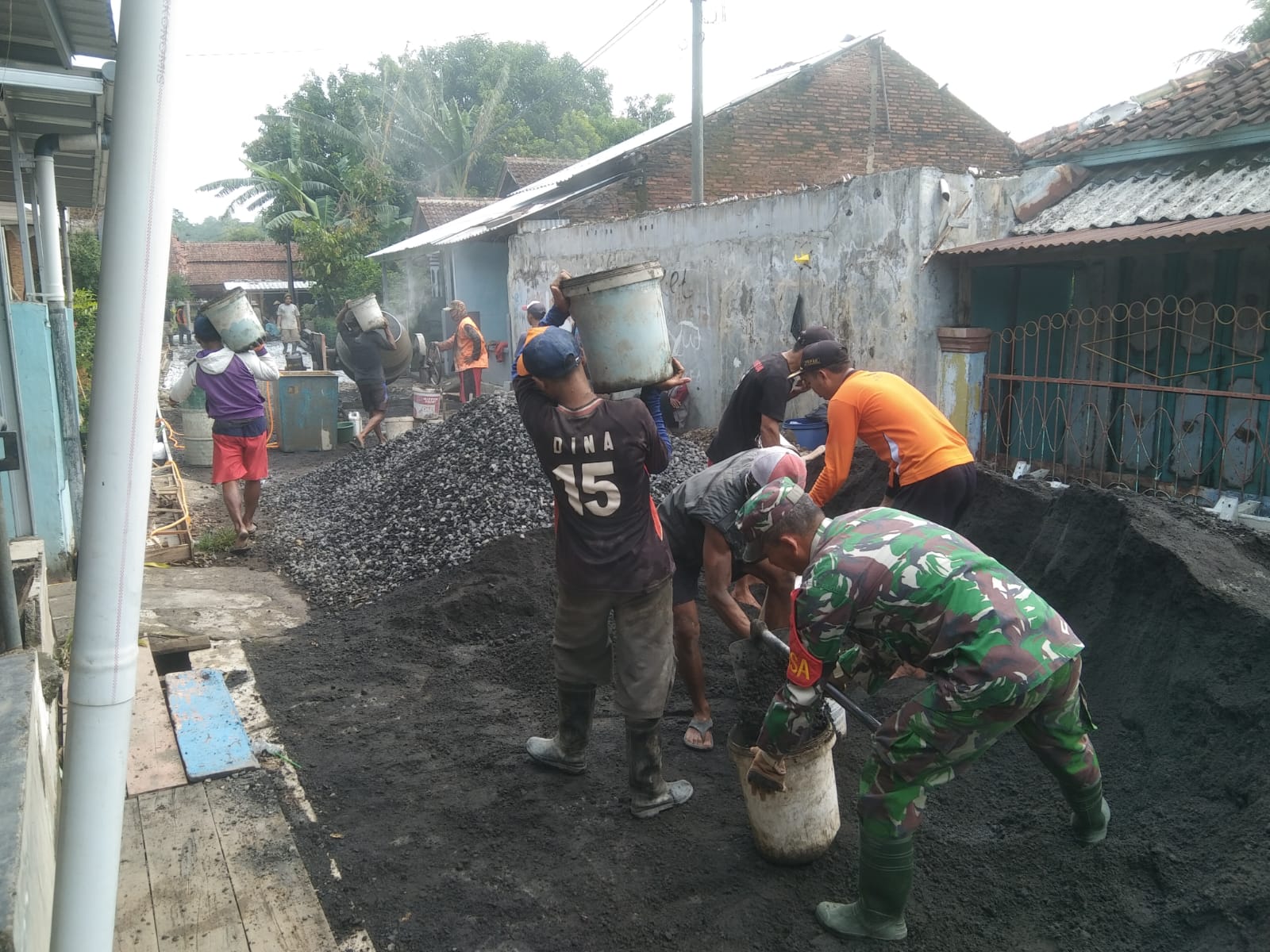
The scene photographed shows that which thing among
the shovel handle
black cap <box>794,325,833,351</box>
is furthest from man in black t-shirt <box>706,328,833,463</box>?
the shovel handle

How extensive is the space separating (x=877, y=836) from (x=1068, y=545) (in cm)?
293

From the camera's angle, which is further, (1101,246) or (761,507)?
(1101,246)

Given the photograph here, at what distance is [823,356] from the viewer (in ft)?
16.0

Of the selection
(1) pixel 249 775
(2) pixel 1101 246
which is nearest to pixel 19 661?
(1) pixel 249 775

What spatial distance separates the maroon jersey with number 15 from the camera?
339 centimetres

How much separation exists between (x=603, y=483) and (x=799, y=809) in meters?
1.32

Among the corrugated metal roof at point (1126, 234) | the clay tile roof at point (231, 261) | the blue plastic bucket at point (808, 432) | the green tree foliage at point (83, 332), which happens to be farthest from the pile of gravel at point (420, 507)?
the clay tile roof at point (231, 261)

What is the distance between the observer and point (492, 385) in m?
17.5

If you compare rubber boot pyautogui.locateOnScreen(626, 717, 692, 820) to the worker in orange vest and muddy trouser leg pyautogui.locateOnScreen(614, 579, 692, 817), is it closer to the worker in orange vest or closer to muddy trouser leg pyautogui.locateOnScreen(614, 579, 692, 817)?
muddy trouser leg pyautogui.locateOnScreen(614, 579, 692, 817)

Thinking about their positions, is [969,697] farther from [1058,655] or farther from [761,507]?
[761,507]

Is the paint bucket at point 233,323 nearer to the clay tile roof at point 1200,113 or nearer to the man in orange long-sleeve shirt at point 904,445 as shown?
the man in orange long-sleeve shirt at point 904,445

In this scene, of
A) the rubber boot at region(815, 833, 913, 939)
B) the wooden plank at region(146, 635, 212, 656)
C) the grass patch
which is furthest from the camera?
the grass patch

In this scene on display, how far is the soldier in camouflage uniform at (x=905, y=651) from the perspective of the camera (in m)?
2.60

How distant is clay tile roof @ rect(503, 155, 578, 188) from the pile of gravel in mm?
18362
